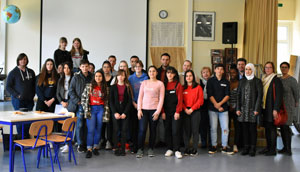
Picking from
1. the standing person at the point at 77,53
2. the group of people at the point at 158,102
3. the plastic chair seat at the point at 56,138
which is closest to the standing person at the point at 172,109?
the group of people at the point at 158,102

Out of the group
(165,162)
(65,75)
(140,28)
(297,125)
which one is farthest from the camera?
(140,28)

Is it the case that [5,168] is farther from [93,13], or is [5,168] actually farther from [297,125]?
[297,125]

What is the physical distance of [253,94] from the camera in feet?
16.3

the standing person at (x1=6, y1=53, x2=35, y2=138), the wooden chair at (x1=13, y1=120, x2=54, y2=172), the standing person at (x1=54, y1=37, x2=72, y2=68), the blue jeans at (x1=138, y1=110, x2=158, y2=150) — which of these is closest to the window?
the blue jeans at (x1=138, y1=110, x2=158, y2=150)

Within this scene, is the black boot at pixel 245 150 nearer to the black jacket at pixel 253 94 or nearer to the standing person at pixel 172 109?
the black jacket at pixel 253 94

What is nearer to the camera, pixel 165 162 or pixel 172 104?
pixel 165 162

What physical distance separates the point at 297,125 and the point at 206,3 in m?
3.91

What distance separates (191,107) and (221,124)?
0.62 m

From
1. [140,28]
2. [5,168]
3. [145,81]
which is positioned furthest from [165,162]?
[140,28]

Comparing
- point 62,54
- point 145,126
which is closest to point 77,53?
point 62,54

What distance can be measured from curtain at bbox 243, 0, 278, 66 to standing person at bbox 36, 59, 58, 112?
5.01 meters

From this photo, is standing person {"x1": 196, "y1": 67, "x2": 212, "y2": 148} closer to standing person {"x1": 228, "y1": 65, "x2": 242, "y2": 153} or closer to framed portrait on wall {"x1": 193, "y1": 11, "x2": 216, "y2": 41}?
standing person {"x1": 228, "y1": 65, "x2": 242, "y2": 153}

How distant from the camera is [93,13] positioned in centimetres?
852

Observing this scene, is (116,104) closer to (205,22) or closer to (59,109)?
(59,109)
